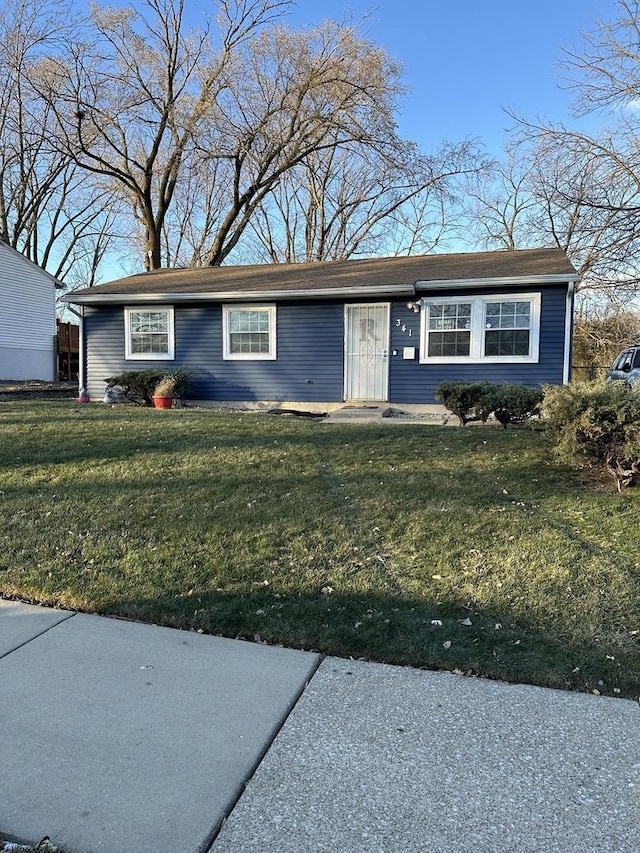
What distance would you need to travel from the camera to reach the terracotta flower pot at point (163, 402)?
1200cm

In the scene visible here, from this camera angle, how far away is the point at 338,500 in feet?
17.1

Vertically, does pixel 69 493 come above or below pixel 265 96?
below

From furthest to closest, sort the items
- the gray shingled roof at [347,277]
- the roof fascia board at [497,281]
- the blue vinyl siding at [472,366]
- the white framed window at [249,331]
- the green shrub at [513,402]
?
the white framed window at [249,331] → the gray shingled roof at [347,277] → the blue vinyl siding at [472,366] → the roof fascia board at [497,281] → the green shrub at [513,402]

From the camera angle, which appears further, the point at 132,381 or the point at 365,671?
the point at 132,381

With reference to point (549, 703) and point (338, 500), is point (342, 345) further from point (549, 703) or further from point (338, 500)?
point (549, 703)

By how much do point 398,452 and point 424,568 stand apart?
3.27m

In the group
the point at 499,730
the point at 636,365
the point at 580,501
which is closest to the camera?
the point at 499,730

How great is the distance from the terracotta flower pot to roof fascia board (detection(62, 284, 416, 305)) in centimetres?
241

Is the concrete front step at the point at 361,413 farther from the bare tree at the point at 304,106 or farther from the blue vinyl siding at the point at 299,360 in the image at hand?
the bare tree at the point at 304,106

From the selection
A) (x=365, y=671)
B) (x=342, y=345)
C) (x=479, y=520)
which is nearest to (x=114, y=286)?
(x=342, y=345)

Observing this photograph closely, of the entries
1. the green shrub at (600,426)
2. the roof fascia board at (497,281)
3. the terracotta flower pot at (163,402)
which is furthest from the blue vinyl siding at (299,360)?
the green shrub at (600,426)

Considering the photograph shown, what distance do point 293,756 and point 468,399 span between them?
24.0 feet

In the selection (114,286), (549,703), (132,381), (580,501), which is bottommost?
(549,703)

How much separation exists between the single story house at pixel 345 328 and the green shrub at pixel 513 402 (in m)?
3.09
